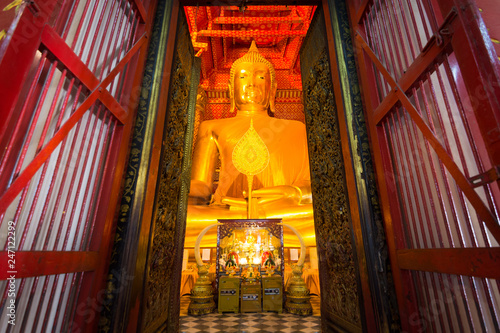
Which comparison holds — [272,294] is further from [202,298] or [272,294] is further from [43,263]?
[43,263]

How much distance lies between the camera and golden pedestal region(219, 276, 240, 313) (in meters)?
2.96

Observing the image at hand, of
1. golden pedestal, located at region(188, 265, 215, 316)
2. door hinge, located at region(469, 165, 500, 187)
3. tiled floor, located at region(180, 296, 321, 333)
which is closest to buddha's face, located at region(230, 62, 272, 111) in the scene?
golden pedestal, located at region(188, 265, 215, 316)

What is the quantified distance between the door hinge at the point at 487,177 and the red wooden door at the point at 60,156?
4.23 feet

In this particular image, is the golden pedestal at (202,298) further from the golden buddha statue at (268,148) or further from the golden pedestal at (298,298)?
the golden buddha statue at (268,148)

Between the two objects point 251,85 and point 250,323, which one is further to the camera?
point 251,85

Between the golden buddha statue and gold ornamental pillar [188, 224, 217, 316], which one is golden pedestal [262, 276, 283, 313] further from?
the golden buddha statue

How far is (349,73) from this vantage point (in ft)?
5.38

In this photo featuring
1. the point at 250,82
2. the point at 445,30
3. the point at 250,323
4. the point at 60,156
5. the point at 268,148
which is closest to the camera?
the point at 445,30

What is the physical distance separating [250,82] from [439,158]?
4989 millimetres

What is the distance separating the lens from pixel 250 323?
2.56m

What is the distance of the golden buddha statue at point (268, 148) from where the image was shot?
168 inches

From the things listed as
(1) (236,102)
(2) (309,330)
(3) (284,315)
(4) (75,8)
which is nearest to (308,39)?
(4) (75,8)

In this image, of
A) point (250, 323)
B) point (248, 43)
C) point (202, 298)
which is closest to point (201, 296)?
point (202, 298)

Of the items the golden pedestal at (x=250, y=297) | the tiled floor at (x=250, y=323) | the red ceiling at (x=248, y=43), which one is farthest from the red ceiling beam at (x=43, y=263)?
the red ceiling at (x=248, y=43)
